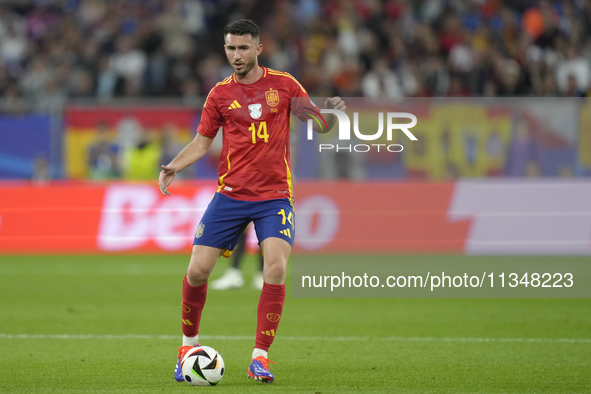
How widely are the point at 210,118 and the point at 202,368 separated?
168cm

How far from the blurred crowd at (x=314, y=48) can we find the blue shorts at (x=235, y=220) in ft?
38.5

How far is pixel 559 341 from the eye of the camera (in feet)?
26.6

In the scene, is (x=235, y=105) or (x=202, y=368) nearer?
(x=202, y=368)

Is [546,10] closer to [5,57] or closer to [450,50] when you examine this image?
[450,50]

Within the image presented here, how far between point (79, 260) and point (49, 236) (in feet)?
2.93

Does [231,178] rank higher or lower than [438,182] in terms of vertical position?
higher

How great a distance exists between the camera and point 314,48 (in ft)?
65.5

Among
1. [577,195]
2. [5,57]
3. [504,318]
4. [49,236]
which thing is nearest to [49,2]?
[5,57]

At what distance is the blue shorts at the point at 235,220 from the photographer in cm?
623

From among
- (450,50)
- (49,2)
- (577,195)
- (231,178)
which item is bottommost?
(577,195)

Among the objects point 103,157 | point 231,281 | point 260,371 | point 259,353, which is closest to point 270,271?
point 259,353

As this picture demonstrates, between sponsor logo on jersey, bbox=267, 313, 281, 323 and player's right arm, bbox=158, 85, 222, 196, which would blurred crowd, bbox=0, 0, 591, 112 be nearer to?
player's right arm, bbox=158, 85, 222, 196

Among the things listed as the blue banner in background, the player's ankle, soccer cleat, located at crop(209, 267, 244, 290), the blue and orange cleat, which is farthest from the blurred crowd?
the player's ankle

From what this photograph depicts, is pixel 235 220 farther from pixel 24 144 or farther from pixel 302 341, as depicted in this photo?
pixel 24 144
